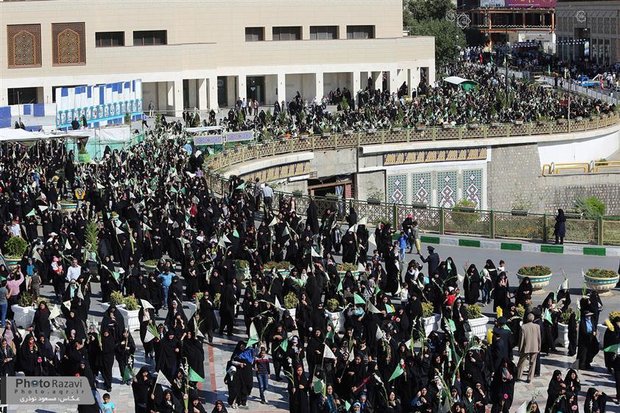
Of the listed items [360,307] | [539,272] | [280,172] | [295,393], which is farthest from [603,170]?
[295,393]

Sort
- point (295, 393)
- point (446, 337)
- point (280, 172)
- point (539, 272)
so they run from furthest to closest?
point (280, 172) < point (539, 272) < point (446, 337) < point (295, 393)

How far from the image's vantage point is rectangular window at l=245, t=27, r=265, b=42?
66.0m

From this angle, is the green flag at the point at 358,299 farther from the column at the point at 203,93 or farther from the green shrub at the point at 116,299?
the column at the point at 203,93

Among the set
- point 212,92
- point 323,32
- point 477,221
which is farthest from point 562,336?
point 323,32

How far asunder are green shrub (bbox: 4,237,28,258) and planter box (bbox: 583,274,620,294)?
10.1 metres

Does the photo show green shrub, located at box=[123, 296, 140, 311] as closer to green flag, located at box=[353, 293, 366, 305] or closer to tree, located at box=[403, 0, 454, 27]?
green flag, located at box=[353, 293, 366, 305]

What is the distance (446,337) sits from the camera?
75.2ft

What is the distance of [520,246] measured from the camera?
1324 inches

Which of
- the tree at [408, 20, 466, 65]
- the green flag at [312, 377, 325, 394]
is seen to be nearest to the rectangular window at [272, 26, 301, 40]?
the tree at [408, 20, 466, 65]

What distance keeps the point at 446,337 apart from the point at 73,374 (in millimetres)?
5232

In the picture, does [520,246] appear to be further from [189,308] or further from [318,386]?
[318,386]

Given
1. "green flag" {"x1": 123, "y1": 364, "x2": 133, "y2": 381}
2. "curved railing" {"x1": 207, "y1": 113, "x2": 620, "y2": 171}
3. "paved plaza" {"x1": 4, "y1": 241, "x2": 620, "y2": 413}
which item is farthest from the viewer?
"curved railing" {"x1": 207, "y1": 113, "x2": 620, "y2": 171}

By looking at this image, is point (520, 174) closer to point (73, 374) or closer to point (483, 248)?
point (483, 248)

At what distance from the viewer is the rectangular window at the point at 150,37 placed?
63.5 metres
